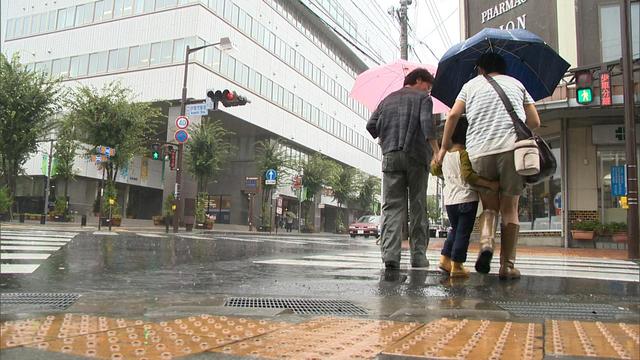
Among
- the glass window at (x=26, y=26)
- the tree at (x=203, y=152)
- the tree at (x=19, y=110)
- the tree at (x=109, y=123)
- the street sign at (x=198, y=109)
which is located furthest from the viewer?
the glass window at (x=26, y=26)

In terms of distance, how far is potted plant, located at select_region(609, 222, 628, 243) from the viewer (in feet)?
49.9

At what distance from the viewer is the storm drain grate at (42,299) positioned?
3007 millimetres

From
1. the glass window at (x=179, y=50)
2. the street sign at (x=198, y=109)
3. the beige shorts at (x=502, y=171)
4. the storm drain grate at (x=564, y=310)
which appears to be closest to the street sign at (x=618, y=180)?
the beige shorts at (x=502, y=171)

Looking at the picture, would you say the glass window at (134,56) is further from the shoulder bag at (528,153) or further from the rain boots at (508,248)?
the rain boots at (508,248)

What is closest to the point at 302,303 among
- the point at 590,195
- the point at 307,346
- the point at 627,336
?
the point at 307,346

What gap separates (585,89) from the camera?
508 inches

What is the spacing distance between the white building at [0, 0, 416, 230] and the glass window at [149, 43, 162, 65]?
0.23ft

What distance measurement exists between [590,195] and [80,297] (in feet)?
54.7

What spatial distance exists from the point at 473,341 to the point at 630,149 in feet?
33.4

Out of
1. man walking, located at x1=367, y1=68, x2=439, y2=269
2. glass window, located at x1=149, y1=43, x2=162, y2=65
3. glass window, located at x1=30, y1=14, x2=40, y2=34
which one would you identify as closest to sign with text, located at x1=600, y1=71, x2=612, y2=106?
man walking, located at x1=367, y1=68, x2=439, y2=269

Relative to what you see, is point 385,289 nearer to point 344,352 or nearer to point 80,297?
point 344,352

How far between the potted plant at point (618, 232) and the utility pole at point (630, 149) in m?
5.79

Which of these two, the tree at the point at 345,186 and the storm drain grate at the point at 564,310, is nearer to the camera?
the storm drain grate at the point at 564,310

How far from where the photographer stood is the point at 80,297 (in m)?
3.31
